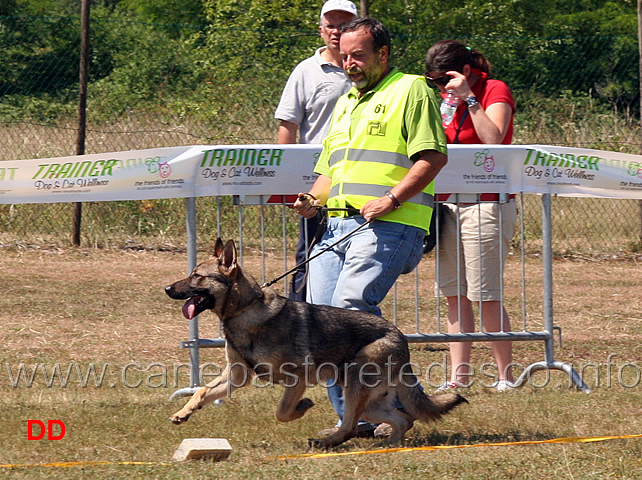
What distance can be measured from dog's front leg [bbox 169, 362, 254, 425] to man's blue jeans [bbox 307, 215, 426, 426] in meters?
0.45

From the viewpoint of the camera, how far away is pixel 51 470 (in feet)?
13.0

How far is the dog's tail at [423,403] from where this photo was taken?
479cm

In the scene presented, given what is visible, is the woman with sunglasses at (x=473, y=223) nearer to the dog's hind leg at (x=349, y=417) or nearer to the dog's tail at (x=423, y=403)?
the dog's tail at (x=423, y=403)

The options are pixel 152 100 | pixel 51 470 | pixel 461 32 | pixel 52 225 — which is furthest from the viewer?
pixel 461 32

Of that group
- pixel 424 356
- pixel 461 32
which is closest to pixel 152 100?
pixel 461 32

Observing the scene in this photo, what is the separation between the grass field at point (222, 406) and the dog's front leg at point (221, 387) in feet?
0.56

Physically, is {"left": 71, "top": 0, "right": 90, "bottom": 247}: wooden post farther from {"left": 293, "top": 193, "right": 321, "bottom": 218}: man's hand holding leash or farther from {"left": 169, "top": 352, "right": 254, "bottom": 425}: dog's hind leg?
{"left": 169, "top": 352, "right": 254, "bottom": 425}: dog's hind leg

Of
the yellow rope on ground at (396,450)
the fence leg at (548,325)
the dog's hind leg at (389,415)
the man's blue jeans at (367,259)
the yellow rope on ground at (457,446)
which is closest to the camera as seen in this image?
the yellow rope on ground at (396,450)

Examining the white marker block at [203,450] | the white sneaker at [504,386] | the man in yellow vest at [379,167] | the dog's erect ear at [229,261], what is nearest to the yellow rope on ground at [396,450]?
the white marker block at [203,450]

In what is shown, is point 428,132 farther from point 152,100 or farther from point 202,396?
point 152,100

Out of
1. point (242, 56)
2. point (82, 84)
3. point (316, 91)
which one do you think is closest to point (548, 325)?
point (316, 91)

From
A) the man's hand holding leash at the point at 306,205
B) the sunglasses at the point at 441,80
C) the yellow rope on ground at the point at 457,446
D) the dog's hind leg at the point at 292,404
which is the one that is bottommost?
the yellow rope on ground at the point at 457,446

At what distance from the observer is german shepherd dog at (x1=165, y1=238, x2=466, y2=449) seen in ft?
15.1

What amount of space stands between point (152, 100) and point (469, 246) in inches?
356
